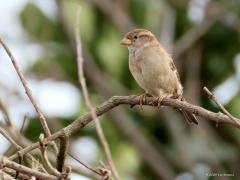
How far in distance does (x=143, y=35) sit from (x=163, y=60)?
460 millimetres

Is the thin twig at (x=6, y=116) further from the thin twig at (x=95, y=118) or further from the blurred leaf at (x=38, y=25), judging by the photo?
the blurred leaf at (x=38, y=25)

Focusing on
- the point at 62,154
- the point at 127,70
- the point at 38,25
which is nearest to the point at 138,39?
the point at 62,154

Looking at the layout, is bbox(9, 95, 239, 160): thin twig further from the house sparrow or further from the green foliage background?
the green foliage background

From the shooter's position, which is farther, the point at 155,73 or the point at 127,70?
the point at 127,70

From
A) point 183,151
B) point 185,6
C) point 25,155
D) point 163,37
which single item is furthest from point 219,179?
point 25,155

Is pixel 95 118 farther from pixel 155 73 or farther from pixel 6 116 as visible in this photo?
pixel 155 73

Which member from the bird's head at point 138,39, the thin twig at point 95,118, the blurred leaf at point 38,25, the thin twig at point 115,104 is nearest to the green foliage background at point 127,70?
the blurred leaf at point 38,25

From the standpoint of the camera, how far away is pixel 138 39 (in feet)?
17.0

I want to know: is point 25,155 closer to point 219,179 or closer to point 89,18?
point 219,179

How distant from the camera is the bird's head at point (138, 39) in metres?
5.03

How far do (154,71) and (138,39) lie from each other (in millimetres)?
570

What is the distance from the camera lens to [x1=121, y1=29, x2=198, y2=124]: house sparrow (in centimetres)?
463

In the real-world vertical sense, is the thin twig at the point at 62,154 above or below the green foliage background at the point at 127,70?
below

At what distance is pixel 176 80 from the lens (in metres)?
4.87
